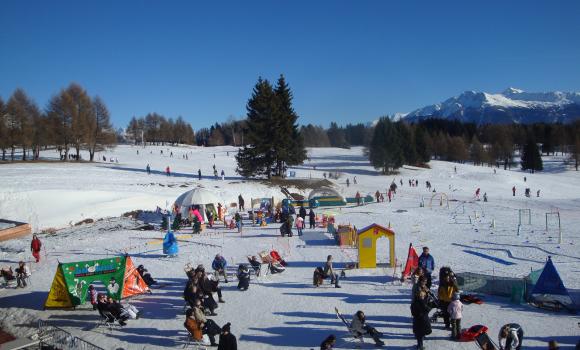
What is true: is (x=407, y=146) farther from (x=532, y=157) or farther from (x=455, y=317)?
(x=455, y=317)

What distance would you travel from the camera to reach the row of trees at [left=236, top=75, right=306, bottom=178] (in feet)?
149

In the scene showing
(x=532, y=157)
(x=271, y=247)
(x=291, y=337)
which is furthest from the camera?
(x=532, y=157)

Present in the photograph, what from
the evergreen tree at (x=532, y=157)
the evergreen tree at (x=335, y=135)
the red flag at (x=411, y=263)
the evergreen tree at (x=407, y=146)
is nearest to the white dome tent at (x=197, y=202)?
the red flag at (x=411, y=263)

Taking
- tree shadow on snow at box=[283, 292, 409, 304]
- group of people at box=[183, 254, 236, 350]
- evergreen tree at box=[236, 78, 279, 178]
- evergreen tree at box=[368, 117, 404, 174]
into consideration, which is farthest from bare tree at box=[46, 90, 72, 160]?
tree shadow on snow at box=[283, 292, 409, 304]

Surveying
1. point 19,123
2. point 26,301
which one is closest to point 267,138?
point 19,123

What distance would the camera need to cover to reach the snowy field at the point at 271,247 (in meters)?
10.8

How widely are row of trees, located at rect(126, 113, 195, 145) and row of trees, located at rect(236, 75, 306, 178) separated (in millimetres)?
67785

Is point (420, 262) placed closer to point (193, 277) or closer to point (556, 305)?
point (556, 305)

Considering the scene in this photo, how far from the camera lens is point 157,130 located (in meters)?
112

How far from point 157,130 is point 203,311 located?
107 meters

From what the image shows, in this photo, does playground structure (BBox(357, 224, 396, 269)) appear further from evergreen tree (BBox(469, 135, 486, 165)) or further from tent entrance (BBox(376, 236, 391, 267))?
evergreen tree (BBox(469, 135, 486, 165))

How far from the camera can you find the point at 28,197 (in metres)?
29.1

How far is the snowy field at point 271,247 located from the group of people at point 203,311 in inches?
18.7

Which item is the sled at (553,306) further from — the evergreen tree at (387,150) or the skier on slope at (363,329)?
the evergreen tree at (387,150)
